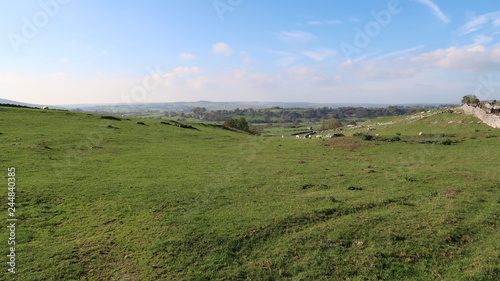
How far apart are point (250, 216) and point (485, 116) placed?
174 feet

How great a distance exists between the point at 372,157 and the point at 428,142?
470 inches

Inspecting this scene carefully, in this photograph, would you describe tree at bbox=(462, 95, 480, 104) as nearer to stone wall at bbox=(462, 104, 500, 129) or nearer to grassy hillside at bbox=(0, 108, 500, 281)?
stone wall at bbox=(462, 104, 500, 129)

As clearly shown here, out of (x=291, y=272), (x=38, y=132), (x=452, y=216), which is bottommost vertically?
(x=291, y=272)

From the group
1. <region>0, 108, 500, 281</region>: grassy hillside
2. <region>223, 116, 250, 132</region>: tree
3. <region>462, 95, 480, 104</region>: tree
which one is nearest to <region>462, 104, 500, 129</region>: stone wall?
<region>0, 108, 500, 281</region>: grassy hillside

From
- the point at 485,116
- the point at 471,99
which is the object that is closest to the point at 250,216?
the point at 485,116

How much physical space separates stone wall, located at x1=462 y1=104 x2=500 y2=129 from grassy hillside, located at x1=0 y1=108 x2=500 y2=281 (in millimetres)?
14807

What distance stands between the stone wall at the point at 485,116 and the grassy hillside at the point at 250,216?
14.8 metres

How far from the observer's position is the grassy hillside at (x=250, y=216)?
35.5 ft

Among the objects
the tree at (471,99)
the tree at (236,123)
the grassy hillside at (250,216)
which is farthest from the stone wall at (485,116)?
the tree at (236,123)

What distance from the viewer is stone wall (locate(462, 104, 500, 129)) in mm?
40912

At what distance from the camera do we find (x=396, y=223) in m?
13.9

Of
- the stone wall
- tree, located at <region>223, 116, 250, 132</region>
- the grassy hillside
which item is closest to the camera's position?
the grassy hillside

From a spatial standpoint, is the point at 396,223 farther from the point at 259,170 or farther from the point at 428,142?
the point at 428,142

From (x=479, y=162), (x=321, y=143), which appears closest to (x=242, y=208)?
(x=479, y=162)
